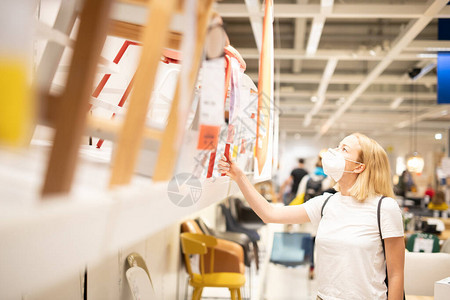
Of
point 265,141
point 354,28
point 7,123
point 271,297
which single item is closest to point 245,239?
point 271,297

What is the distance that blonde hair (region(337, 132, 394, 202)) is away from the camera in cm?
239

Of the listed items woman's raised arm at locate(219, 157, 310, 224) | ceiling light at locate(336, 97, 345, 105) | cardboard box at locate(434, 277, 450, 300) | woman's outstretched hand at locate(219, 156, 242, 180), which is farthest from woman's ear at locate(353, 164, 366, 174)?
ceiling light at locate(336, 97, 345, 105)

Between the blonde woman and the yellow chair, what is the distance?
74.2 inches

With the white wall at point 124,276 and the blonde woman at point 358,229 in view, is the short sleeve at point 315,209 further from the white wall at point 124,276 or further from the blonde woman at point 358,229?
the white wall at point 124,276

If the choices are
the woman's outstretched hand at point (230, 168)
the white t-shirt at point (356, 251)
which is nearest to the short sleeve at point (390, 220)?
the white t-shirt at point (356, 251)

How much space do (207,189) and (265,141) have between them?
1.08 meters

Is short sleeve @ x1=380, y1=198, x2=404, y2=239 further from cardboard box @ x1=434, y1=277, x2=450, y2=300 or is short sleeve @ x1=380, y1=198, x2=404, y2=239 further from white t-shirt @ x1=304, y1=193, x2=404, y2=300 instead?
cardboard box @ x1=434, y1=277, x2=450, y2=300

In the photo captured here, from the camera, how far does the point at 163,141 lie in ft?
3.21

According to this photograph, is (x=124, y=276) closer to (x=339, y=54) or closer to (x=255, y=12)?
(x=255, y=12)

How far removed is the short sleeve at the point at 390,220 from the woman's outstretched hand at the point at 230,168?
75 cm

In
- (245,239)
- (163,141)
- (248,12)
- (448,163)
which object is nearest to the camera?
(163,141)

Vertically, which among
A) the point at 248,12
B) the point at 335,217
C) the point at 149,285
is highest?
the point at 248,12

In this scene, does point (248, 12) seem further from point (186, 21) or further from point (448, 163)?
point (448, 163)

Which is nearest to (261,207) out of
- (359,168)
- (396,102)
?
(359,168)
